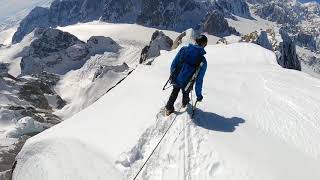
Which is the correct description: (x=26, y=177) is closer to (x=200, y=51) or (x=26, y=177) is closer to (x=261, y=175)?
(x=200, y=51)

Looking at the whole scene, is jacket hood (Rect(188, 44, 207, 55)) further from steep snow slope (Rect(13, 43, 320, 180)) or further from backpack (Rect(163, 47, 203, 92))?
steep snow slope (Rect(13, 43, 320, 180))

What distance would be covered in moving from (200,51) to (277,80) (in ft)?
28.0

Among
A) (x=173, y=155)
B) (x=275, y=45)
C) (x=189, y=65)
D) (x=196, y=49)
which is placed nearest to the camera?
(x=173, y=155)

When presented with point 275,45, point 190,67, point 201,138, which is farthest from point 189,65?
point 275,45

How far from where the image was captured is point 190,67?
17281 mm

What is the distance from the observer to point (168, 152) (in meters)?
Answer: 15.0

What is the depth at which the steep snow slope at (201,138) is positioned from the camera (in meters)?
13.8

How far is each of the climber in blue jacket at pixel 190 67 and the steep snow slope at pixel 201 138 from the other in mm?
943

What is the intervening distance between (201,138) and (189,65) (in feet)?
9.95

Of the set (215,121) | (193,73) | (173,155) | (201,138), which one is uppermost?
(193,73)

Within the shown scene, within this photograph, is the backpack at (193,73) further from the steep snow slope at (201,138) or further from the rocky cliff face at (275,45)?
the rocky cliff face at (275,45)

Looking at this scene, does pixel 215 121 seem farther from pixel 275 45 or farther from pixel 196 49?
pixel 275 45

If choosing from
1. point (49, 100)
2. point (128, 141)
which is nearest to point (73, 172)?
point (128, 141)

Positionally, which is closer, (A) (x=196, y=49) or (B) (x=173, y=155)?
(B) (x=173, y=155)
